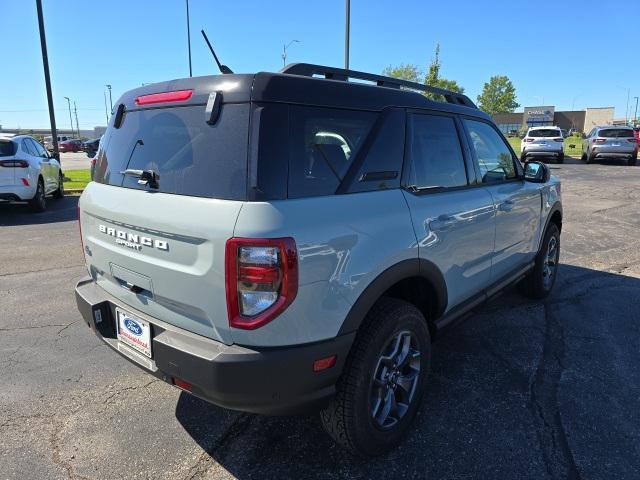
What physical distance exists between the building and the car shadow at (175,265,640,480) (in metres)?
102

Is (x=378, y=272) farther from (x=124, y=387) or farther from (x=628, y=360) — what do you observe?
(x=628, y=360)

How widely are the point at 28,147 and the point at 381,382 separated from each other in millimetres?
10000

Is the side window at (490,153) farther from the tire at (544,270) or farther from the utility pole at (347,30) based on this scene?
the utility pole at (347,30)

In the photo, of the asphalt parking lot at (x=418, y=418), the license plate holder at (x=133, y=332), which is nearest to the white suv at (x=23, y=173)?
the asphalt parking lot at (x=418, y=418)

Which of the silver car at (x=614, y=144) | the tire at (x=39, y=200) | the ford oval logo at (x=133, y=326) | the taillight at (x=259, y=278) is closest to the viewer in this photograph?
the taillight at (x=259, y=278)

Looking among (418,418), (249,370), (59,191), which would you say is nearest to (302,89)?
(249,370)

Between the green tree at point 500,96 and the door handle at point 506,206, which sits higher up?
the green tree at point 500,96

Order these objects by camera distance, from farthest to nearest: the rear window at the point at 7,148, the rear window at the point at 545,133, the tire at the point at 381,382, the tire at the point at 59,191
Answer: the rear window at the point at 545,133 < the tire at the point at 59,191 < the rear window at the point at 7,148 < the tire at the point at 381,382

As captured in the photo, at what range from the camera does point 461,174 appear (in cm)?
324

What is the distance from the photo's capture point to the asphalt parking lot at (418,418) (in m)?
2.46

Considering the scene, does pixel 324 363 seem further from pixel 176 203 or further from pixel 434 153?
pixel 434 153

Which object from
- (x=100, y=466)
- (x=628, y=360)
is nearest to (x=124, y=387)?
(x=100, y=466)

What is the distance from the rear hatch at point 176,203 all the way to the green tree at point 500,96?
93.3 m

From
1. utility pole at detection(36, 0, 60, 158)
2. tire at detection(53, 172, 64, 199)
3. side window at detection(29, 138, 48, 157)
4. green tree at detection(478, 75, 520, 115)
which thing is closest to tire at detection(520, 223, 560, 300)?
side window at detection(29, 138, 48, 157)
